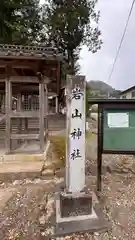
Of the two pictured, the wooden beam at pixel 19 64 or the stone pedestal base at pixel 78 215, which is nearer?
the stone pedestal base at pixel 78 215

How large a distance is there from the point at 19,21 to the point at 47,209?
52.4ft

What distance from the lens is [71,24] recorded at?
58.5 ft

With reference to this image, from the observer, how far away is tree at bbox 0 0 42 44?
51.3 feet

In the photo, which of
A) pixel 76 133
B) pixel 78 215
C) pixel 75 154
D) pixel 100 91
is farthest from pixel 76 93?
pixel 100 91

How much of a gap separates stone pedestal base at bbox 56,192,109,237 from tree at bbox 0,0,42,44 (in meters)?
14.1

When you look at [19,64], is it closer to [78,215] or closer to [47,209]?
[47,209]

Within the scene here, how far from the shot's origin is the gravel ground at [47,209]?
2965 mm

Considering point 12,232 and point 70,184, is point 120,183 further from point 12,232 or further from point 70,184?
point 12,232

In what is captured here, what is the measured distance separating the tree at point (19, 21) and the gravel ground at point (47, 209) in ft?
42.6

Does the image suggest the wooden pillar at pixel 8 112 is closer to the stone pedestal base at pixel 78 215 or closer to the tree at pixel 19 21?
the stone pedestal base at pixel 78 215

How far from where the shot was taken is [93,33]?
19.3m

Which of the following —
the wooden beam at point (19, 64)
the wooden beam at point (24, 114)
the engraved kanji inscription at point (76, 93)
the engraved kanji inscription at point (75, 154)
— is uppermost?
the wooden beam at point (19, 64)

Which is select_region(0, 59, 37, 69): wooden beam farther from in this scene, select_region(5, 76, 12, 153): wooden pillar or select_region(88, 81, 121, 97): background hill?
select_region(88, 81, 121, 97): background hill

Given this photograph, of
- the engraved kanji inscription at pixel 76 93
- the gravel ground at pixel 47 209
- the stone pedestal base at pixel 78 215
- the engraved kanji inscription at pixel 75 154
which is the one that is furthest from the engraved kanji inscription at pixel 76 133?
the gravel ground at pixel 47 209
